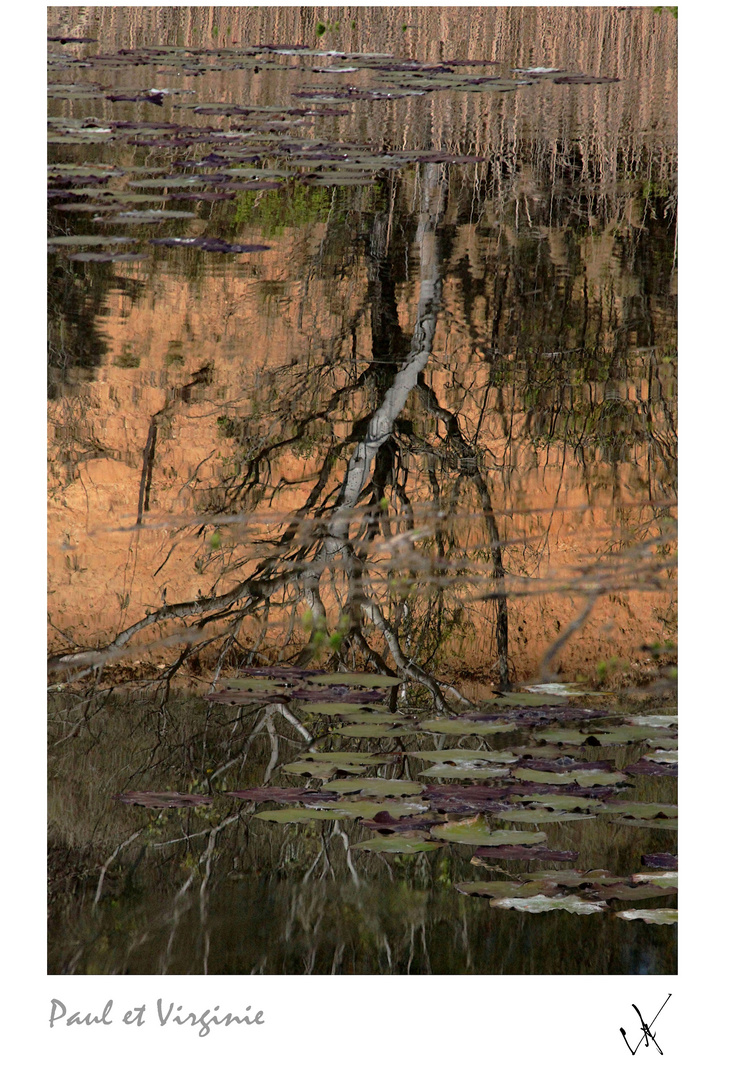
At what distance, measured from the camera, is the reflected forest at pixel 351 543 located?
7.50ft

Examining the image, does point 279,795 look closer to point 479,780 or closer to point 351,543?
point 479,780

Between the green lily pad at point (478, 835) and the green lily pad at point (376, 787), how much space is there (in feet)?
0.38

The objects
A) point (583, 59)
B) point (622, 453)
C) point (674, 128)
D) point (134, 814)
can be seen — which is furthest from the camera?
point (583, 59)

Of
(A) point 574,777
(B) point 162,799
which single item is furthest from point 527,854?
(B) point 162,799

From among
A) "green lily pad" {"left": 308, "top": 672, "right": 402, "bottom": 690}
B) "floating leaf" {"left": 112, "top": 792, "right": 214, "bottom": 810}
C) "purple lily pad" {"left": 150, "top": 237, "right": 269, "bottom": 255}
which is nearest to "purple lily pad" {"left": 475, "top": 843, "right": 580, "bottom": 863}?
"green lily pad" {"left": 308, "top": 672, "right": 402, "bottom": 690}

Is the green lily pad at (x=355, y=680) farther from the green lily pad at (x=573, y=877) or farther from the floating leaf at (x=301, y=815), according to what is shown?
the green lily pad at (x=573, y=877)

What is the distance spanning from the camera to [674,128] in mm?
4016

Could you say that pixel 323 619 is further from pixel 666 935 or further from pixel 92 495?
pixel 666 935

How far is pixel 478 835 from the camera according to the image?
2.26m

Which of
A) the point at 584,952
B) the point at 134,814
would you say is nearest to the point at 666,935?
the point at 584,952

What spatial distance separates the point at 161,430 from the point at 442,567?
0.82 m

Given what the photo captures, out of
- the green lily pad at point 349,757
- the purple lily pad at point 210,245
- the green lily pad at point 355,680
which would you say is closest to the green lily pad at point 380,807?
the green lily pad at point 349,757

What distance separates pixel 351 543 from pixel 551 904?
1013mm

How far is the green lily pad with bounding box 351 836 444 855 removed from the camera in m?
2.26
